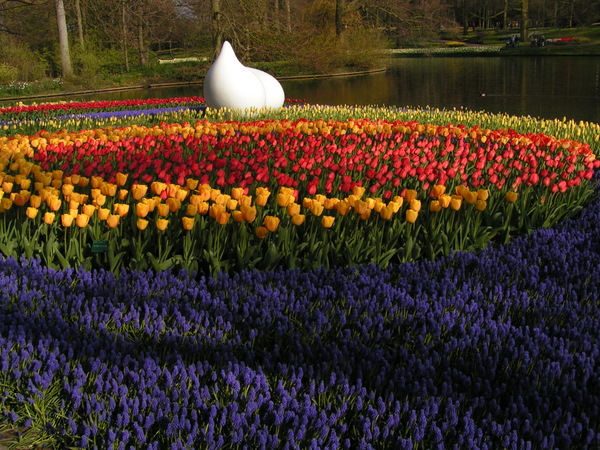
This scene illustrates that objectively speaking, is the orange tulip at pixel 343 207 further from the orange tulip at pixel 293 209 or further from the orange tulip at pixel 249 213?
the orange tulip at pixel 249 213

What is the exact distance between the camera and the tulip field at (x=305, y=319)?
2283mm

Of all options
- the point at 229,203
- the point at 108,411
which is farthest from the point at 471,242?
the point at 108,411

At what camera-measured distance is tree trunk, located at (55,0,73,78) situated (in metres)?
28.1

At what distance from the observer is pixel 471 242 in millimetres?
4555

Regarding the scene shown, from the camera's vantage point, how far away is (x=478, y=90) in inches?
914

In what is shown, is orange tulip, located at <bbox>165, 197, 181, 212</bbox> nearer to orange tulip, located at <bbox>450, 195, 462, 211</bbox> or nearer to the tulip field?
the tulip field

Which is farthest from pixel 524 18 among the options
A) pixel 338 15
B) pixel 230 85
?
pixel 230 85

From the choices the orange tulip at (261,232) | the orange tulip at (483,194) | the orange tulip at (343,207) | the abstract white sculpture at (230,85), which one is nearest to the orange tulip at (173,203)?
the orange tulip at (261,232)

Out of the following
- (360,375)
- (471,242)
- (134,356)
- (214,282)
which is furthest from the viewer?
(471,242)

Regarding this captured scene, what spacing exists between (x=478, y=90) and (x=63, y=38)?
18.6 metres

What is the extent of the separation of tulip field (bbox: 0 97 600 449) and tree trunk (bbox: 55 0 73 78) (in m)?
25.4

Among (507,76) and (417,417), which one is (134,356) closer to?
(417,417)

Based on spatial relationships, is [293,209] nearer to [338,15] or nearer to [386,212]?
[386,212]

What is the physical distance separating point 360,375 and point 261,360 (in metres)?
0.50
